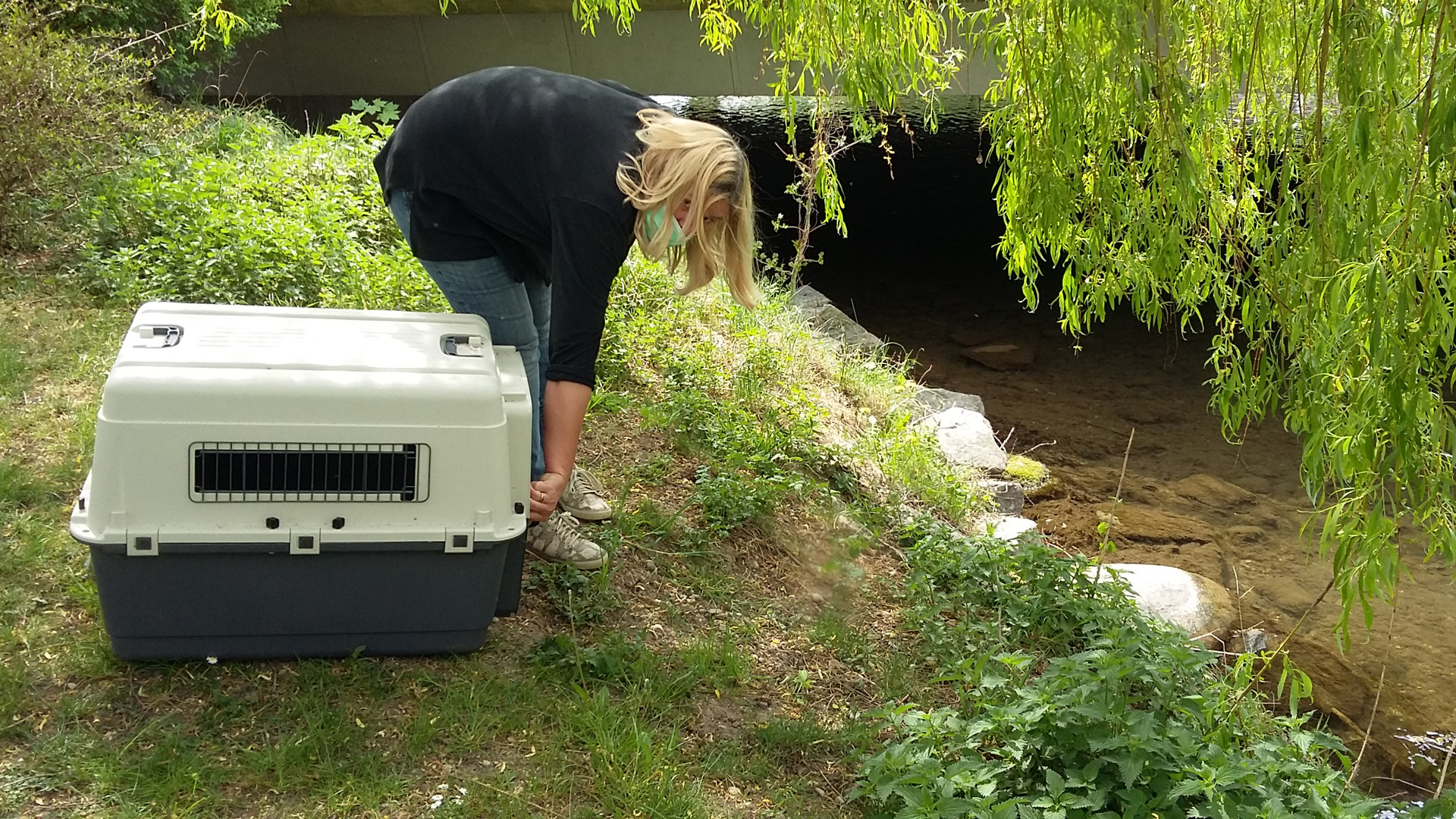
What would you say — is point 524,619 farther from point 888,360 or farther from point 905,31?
point 888,360

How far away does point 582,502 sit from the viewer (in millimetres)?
3695

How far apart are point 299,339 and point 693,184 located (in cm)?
100

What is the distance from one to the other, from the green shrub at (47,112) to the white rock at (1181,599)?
5.34 m

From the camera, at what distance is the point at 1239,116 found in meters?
3.81

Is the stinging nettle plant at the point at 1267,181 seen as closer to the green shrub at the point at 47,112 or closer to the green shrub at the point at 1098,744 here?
the green shrub at the point at 1098,744

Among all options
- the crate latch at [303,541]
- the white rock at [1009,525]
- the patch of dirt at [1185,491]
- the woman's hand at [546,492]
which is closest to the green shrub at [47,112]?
the crate latch at [303,541]

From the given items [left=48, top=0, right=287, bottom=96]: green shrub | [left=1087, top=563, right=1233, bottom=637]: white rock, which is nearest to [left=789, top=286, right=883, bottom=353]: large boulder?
[left=1087, top=563, right=1233, bottom=637]: white rock

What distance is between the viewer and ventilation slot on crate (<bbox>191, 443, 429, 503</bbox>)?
2.43 metres

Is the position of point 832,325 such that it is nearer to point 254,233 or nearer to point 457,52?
point 254,233

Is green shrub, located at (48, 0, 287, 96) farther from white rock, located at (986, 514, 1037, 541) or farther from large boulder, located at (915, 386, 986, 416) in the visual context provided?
white rock, located at (986, 514, 1037, 541)

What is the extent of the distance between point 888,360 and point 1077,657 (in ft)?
15.0

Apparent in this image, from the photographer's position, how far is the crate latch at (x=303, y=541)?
8.20 feet

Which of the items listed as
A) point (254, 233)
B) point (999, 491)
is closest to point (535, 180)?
point (254, 233)

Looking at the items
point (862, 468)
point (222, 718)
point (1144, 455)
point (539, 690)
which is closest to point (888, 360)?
point (1144, 455)
